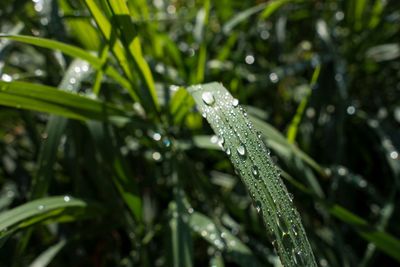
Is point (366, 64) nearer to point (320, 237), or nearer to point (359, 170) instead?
point (359, 170)

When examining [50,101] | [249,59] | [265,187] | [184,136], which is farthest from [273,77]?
[265,187]

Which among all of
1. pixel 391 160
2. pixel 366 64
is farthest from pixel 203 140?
pixel 366 64

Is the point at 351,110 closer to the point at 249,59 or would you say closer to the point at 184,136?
the point at 249,59

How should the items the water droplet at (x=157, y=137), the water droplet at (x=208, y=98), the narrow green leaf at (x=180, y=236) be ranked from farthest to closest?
the water droplet at (x=157, y=137), the narrow green leaf at (x=180, y=236), the water droplet at (x=208, y=98)

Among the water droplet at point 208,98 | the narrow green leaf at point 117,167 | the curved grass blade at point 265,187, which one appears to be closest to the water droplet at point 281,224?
the curved grass blade at point 265,187

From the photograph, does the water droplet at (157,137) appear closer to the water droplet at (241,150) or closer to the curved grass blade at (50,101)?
the curved grass blade at (50,101)

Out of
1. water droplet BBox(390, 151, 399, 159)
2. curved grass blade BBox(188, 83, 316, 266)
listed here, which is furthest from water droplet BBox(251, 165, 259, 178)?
water droplet BBox(390, 151, 399, 159)
